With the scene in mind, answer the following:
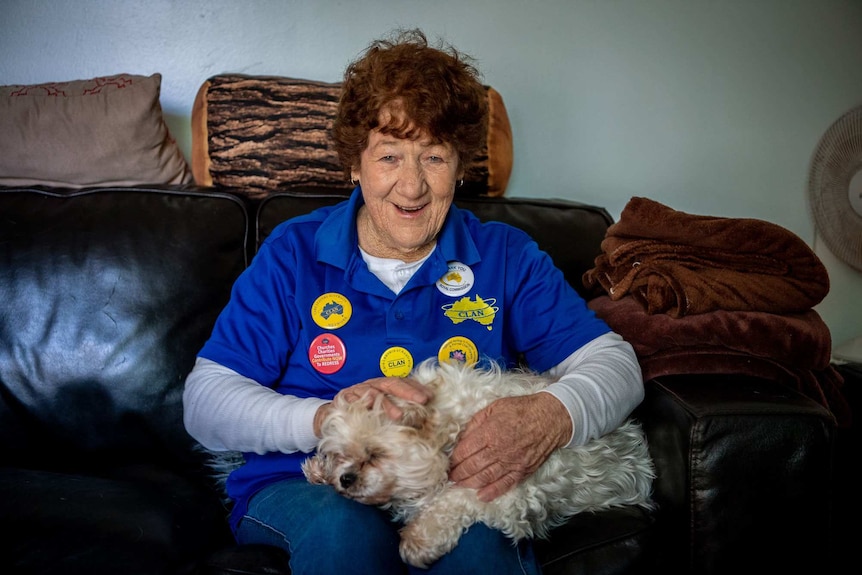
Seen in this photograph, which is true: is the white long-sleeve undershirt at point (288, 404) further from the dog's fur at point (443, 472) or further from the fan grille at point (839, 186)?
the fan grille at point (839, 186)

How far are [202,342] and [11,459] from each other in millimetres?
579

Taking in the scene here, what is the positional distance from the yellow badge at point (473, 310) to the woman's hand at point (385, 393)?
11.9 inches

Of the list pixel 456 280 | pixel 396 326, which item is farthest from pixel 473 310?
pixel 396 326

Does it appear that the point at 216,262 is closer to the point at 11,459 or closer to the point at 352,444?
the point at 11,459

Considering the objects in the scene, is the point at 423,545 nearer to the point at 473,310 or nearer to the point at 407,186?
the point at 473,310

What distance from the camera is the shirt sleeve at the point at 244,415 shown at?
1416 mm

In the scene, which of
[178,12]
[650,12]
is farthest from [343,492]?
[650,12]

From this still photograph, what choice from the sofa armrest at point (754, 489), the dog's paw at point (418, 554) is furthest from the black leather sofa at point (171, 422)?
the dog's paw at point (418, 554)

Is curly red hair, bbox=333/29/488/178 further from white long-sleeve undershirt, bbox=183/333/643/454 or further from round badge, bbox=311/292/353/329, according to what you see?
white long-sleeve undershirt, bbox=183/333/643/454

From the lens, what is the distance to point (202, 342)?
194 cm

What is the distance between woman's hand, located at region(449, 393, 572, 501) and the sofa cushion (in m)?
0.90

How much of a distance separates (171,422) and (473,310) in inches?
35.6

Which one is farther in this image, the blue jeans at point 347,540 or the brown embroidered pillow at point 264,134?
the brown embroidered pillow at point 264,134

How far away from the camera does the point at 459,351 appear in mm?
1666
